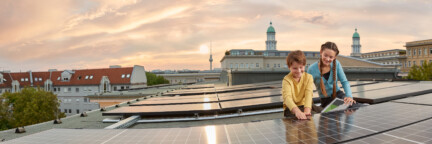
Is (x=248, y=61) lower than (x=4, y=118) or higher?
higher

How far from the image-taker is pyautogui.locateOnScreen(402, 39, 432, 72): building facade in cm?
7231

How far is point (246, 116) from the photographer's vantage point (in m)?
8.11

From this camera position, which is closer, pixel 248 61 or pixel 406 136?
pixel 406 136

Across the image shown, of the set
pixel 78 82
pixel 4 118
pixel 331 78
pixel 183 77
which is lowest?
pixel 4 118

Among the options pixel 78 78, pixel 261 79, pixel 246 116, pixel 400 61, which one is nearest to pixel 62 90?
pixel 78 78

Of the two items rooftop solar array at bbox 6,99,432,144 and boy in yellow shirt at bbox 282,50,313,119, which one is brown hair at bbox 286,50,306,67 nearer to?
boy in yellow shirt at bbox 282,50,313,119

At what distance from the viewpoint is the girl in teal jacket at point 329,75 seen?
5176 millimetres

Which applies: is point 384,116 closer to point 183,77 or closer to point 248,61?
point 248,61

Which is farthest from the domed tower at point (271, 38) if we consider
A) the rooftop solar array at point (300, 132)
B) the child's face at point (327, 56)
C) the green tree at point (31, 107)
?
the rooftop solar array at point (300, 132)

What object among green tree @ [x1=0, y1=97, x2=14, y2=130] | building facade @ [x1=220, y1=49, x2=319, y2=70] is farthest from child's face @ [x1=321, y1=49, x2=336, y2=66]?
building facade @ [x1=220, y1=49, x2=319, y2=70]

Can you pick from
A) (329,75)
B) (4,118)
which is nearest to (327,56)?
(329,75)

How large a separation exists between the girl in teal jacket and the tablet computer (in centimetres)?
11

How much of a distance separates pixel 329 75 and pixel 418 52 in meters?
96.5

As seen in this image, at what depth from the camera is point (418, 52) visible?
76000 millimetres
